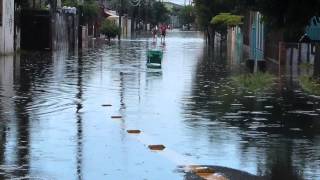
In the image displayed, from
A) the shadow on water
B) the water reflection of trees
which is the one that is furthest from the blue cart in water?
the water reflection of trees

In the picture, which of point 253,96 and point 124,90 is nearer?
point 253,96

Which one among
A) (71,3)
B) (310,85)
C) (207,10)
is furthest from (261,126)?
(71,3)

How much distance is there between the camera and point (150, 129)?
1172cm

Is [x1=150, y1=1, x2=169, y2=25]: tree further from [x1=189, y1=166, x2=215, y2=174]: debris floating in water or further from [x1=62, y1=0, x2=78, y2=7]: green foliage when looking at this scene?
[x1=189, y1=166, x2=215, y2=174]: debris floating in water

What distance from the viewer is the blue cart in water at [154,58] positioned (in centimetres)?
2767

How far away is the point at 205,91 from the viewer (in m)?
18.2

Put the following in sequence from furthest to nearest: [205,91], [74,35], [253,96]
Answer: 1. [74,35]
2. [205,91]
3. [253,96]

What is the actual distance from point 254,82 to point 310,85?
1.61m

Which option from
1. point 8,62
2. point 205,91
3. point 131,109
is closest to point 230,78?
point 205,91

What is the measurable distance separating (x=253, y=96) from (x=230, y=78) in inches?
238

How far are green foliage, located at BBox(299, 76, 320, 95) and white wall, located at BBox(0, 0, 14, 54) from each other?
55.5 feet

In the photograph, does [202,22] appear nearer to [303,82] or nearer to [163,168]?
[303,82]

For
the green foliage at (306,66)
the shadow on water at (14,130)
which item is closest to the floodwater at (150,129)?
the shadow on water at (14,130)

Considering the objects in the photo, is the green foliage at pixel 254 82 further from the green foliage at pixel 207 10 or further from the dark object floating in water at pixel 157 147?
the green foliage at pixel 207 10
